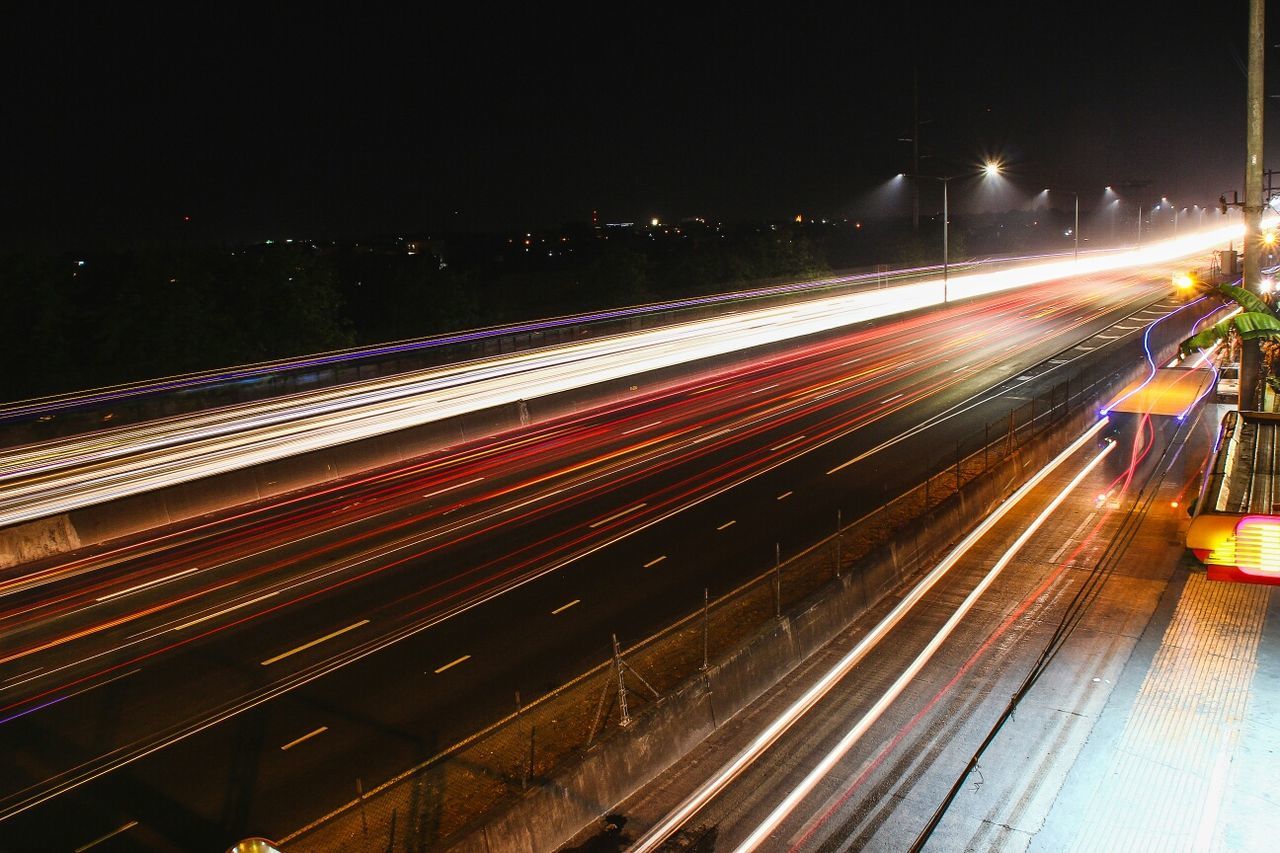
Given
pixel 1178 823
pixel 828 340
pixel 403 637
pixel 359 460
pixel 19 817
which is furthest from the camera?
pixel 828 340

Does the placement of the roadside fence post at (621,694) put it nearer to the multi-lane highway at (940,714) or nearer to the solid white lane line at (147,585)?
the multi-lane highway at (940,714)

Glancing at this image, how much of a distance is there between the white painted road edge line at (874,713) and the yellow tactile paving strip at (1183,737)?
2494 millimetres

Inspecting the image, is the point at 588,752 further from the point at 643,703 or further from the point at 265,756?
the point at 265,756

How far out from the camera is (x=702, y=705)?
34.7ft

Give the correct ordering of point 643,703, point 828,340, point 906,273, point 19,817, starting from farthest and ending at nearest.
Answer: point 906,273
point 828,340
point 643,703
point 19,817

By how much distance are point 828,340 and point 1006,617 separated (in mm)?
33934

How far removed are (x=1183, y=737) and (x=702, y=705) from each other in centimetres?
552

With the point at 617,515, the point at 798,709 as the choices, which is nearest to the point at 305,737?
the point at 798,709

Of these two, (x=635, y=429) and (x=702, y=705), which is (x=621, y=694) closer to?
(x=702, y=705)

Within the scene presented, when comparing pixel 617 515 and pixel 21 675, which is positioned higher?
pixel 617 515

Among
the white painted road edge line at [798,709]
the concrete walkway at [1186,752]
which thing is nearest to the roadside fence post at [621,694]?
the white painted road edge line at [798,709]

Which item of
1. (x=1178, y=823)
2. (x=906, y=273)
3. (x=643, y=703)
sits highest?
(x=906, y=273)

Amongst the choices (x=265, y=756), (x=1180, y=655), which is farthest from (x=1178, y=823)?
(x=265, y=756)

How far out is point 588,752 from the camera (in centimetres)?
916
